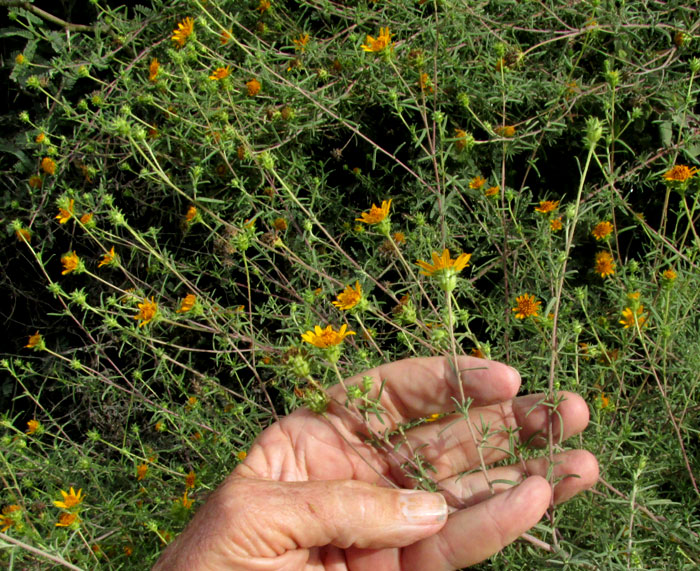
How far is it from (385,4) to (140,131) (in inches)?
53.2

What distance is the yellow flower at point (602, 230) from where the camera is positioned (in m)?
2.36

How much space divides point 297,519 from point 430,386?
0.53 m

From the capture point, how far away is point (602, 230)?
94.2 inches

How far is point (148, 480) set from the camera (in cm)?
266

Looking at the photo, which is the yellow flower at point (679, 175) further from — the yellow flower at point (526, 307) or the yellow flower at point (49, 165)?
the yellow flower at point (49, 165)

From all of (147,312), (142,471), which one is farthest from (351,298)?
(142,471)

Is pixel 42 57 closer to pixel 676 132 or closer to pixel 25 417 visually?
pixel 25 417

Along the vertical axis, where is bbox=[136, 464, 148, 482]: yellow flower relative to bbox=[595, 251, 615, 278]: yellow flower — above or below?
below

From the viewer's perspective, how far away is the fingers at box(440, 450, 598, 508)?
4.91ft

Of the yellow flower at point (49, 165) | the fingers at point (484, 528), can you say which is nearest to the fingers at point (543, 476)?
the fingers at point (484, 528)

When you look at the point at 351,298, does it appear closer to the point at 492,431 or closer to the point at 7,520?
the point at 492,431

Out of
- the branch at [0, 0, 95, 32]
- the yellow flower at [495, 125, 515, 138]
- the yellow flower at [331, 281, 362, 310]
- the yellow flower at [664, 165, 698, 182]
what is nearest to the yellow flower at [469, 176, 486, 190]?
the yellow flower at [495, 125, 515, 138]

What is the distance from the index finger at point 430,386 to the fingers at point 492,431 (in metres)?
0.06

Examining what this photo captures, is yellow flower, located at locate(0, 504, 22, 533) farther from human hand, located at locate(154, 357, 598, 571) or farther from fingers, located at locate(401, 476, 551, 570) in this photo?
fingers, located at locate(401, 476, 551, 570)
